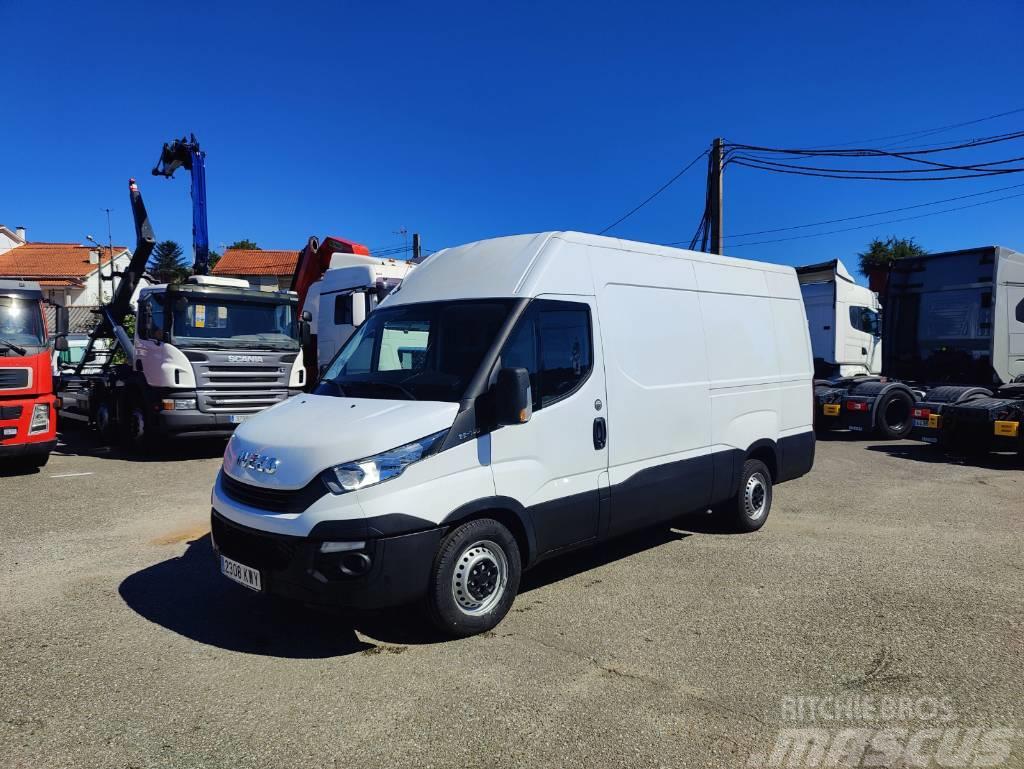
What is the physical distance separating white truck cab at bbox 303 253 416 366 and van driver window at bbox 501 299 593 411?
267 inches

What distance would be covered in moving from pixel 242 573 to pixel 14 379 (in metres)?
6.93

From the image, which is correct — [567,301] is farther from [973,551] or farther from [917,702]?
[973,551]

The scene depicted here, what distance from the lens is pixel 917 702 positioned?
134 inches

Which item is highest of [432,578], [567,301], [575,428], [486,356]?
[567,301]

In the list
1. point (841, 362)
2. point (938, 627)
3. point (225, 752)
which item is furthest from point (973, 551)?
point (841, 362)

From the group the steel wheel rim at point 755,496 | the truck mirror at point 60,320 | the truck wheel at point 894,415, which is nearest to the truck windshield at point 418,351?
the steel wheel rim at point 755,496

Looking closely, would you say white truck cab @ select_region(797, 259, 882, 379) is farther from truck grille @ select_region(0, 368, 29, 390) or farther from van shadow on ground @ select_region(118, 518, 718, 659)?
truck grille @ select_region(0, 368, 29, 390)

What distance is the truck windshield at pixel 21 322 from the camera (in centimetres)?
928

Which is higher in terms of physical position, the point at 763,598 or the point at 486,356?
the point at 486,356

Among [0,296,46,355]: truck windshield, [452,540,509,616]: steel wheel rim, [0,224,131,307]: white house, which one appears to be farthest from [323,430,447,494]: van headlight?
[0,224,131,307]: white house

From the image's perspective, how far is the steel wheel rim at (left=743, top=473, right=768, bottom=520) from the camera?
641 centimetres

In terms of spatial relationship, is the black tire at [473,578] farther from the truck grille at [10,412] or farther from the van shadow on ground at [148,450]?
the van shadow on ground at [148,450]

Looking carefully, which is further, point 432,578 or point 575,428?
point 575,428

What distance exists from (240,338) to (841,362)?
1172 cm
